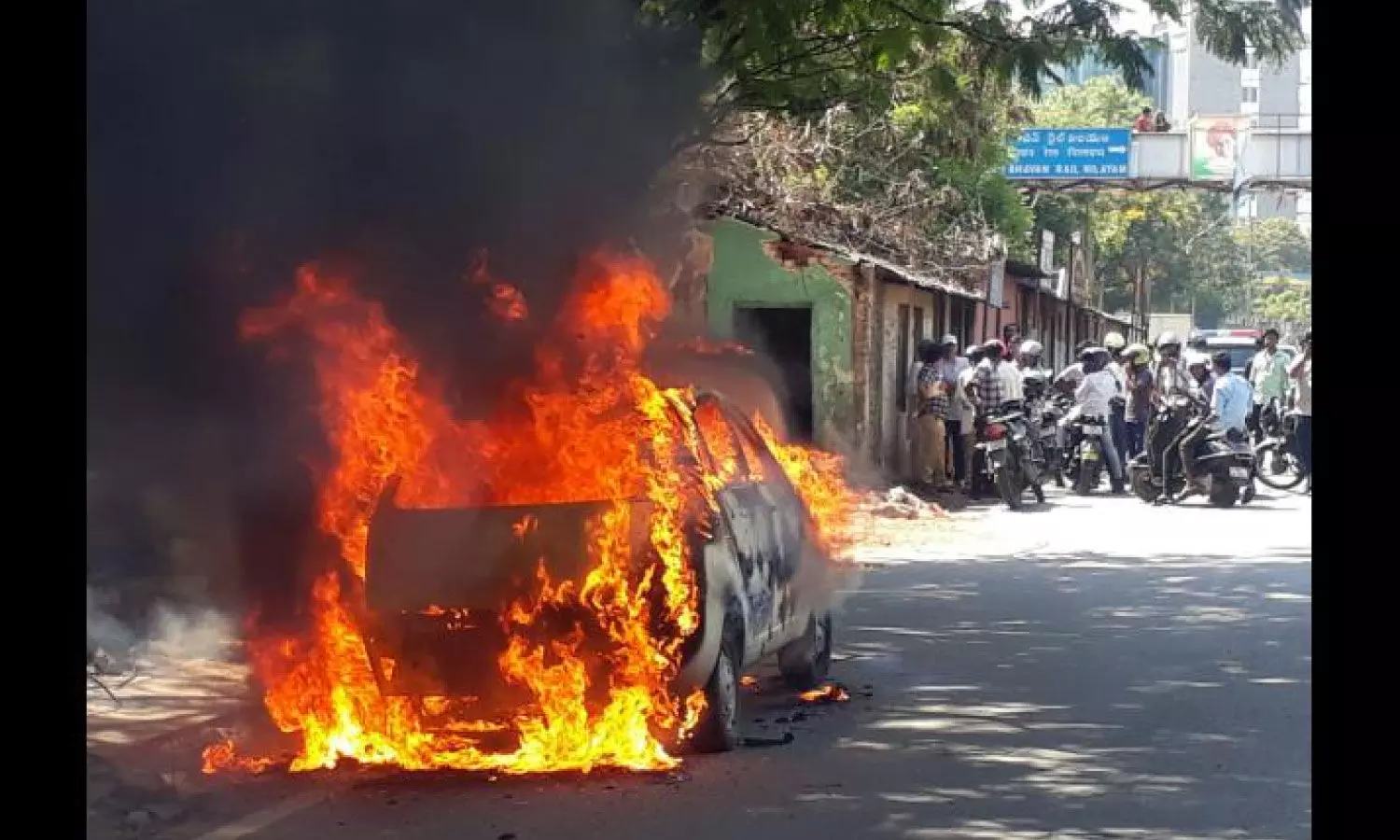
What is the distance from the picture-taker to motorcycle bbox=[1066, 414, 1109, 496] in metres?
21.9

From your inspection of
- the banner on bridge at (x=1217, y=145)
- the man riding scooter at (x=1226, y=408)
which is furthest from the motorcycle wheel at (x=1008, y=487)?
the banner on bridge at (x=1217, y=145)

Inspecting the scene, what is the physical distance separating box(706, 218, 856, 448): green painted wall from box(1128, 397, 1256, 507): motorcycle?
377cm

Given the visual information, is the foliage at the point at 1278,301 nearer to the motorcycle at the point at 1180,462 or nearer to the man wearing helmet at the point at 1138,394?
the man wearing helmet at the point at 1138,394

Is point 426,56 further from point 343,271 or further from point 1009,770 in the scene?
point 1009,770

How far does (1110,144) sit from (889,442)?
17.3 metres

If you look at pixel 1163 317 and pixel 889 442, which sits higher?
pixel 1163 317

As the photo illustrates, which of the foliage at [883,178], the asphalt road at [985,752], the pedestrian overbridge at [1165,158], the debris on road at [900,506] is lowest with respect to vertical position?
the asphalt road at [985,752]

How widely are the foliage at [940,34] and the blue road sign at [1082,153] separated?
26.6 metres

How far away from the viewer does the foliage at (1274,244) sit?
89250 mm

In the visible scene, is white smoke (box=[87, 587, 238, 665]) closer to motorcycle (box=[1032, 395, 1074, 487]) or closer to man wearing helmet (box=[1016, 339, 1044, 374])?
motorcycle (box=[1032, 395, 1074, 487])

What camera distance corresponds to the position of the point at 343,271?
9148mm

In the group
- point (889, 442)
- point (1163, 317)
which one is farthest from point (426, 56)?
point (1163, 317)

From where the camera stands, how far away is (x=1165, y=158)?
130ft

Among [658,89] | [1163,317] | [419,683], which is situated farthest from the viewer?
[1163,317]
